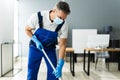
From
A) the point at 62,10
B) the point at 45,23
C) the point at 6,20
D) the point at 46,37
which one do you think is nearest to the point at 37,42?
the point at 46,37

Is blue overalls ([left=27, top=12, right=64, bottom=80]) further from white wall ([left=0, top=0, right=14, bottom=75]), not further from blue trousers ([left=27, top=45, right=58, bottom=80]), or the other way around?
white wall ([left=0, top=0, right=14, bottom=75])

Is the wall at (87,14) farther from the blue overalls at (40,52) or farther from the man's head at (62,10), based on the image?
the man's head at (62,10)

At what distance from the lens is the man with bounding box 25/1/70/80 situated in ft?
9.62

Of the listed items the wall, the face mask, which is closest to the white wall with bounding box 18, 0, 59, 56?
the wall

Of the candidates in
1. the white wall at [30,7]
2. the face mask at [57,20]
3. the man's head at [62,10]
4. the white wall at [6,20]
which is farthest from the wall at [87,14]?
the man's head at [62,10]

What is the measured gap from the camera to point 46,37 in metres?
3.00

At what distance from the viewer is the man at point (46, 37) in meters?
2.93

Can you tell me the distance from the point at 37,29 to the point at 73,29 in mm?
6155

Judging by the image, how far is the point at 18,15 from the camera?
921 cm

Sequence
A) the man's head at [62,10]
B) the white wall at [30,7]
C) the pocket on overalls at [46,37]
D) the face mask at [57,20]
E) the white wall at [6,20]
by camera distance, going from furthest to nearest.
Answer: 1. the white wall at [30,7]
2. the white wall at [6,20]
3. the pocket on overalls at [46,37]
4. the face mask at [57,20]
5. the man's head at [62,10]

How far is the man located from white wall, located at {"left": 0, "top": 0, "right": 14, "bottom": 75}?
3.07 m

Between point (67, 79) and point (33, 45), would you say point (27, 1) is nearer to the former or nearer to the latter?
point (67, 79)

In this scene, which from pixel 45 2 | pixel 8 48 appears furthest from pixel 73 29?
pixel 8 48

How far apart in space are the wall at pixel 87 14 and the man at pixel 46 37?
6.25m
